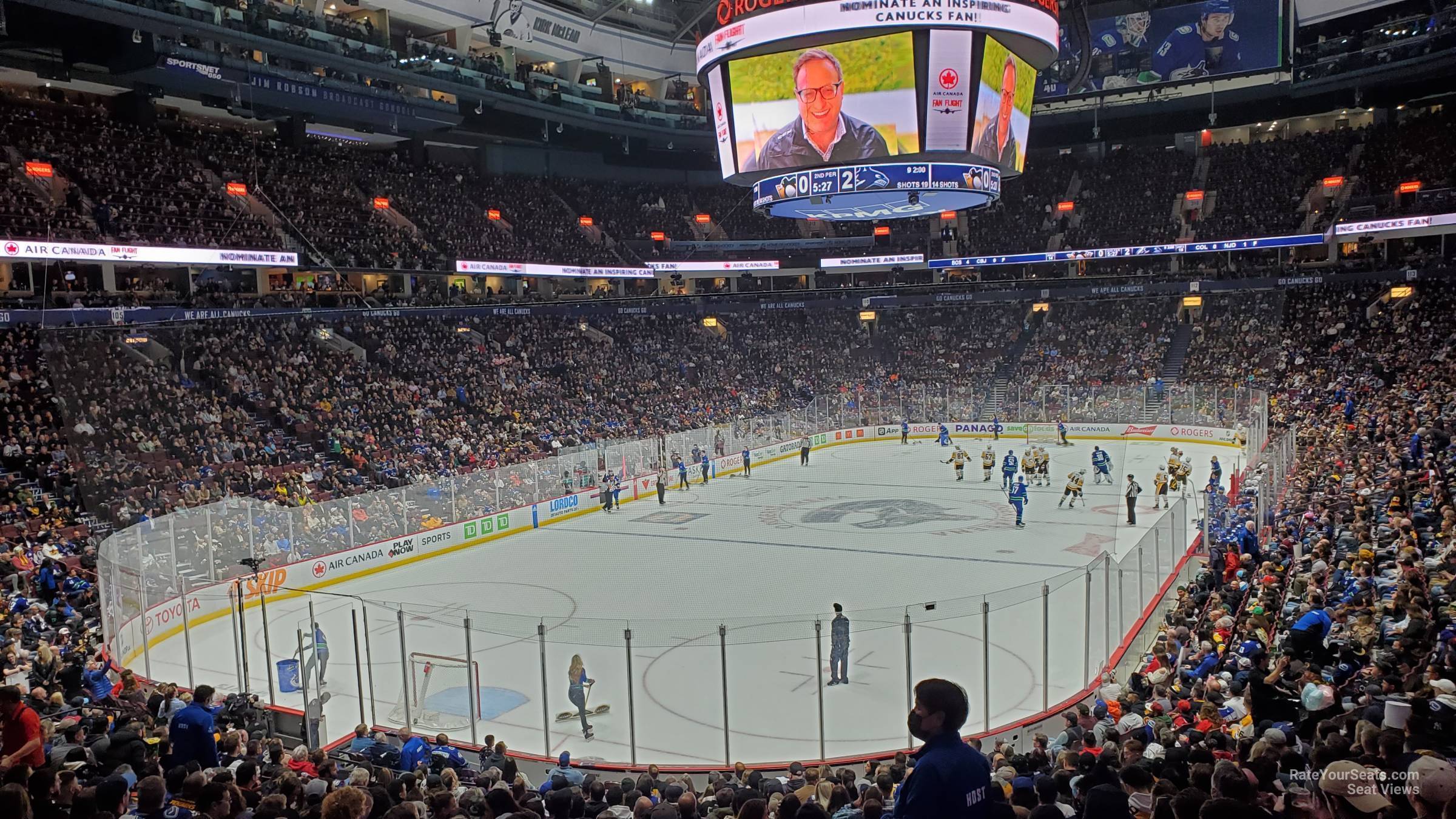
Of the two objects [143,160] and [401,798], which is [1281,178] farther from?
[401,798]

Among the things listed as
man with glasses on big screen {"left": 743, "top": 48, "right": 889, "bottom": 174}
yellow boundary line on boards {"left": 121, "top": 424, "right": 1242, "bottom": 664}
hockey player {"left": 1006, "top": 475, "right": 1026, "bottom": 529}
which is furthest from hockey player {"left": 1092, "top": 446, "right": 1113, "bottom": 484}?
man with glasses on big screen {"left": 743, "top": 48, "right": 889, "bottom": 174}

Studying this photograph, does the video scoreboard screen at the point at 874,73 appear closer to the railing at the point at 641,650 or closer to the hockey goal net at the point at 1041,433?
the railing at the point at 641,650

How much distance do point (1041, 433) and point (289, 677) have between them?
33.7 meters

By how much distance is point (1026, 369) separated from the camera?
159ft

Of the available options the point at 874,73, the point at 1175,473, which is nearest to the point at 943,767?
the point at 874,73

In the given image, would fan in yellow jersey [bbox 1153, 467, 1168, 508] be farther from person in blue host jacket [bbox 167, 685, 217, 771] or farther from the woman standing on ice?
person in blue host jacket [bbox 167, 685, 217, 771]

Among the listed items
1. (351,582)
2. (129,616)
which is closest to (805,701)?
(129,616)

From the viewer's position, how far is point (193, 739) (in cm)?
759

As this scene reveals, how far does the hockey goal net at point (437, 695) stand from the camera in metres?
11.3

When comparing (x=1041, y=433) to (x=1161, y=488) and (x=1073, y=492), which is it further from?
(x=1161, y=488)

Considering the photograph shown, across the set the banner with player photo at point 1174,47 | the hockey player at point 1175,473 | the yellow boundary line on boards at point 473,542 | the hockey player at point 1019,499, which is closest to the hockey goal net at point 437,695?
the yellow boundary line on boards at point 473,542

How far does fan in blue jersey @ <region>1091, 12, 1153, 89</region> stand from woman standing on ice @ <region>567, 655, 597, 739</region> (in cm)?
4034

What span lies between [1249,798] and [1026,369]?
45.9 m

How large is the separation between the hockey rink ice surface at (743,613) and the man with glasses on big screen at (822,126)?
851 centimetres
